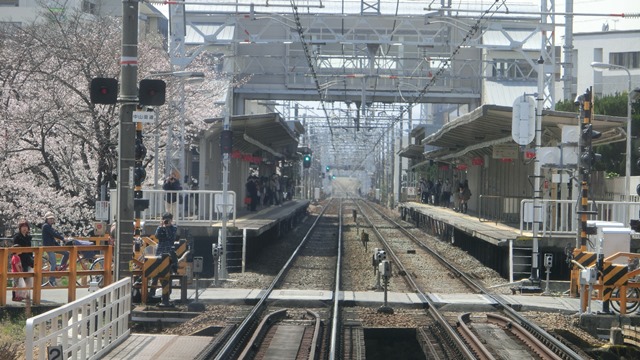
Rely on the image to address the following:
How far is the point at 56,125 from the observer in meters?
25.0

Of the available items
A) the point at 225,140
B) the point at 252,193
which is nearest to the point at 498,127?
the point at 225,140

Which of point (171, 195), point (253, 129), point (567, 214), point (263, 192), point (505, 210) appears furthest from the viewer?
point (263, 192)

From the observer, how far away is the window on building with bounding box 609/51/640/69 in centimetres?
5741

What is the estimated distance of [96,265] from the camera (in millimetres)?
18375

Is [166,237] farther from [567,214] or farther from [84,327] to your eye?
[567,214]

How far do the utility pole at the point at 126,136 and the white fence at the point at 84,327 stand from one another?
0.99 metres

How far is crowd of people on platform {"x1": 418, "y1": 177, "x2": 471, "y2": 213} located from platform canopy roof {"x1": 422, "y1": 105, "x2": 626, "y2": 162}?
207 centimetres

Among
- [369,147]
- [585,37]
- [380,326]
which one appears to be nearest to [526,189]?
[380,326]

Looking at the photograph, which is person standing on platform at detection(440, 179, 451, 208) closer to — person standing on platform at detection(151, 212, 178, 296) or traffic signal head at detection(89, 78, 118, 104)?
person standing on platform at detection(151, 212, 178, 296)

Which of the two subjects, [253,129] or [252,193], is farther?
[252,193]

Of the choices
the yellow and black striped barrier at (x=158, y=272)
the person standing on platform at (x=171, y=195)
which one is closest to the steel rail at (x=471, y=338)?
the yellow and black striped barrier at (x=158, y=272)

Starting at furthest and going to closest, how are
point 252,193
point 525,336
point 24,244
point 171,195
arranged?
point 252,193 < point 171,195 < point 24,244 < point 525,336

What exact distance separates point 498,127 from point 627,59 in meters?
34.2

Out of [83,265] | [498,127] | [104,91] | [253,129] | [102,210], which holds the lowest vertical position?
[83,265]
